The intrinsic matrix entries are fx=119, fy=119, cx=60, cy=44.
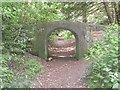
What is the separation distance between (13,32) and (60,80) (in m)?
3.14

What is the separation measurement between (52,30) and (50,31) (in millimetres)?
146

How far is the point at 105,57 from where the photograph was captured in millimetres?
3031

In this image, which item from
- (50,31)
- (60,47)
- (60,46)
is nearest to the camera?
(50,31)

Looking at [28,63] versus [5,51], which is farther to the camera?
[28,63]

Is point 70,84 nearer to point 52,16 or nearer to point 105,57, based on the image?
point 105,57

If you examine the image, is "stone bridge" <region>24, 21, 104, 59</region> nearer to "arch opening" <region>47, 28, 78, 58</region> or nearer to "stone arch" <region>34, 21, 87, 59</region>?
"stone arch" <region>34, 21, 87, 59</region>

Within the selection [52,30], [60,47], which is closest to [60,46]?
[60,47]

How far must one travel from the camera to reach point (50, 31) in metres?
7.35

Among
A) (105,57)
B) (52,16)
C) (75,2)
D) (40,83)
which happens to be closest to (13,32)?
(40,83)

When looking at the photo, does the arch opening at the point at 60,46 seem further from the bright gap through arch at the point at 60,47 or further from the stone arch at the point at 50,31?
the stone arch at the point at 50,31

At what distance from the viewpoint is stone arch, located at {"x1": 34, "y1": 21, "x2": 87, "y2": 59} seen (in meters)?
7.30

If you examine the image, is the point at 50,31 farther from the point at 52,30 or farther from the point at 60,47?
the point at 60,47

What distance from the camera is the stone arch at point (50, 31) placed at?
287 inches

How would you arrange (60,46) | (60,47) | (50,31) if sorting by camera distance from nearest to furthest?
(50,31) → (60,47) → (60,46)
